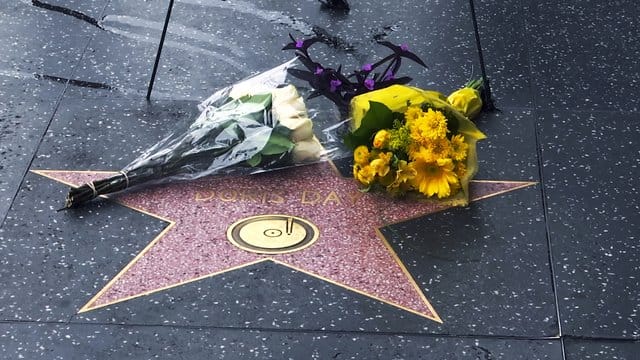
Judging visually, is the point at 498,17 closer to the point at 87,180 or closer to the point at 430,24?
the point at 430,24

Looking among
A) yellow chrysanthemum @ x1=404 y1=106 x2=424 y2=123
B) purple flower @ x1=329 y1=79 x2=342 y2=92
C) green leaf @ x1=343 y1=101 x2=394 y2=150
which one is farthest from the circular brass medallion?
purple flower @ x1=329 y1=79 x2=342 y2=92

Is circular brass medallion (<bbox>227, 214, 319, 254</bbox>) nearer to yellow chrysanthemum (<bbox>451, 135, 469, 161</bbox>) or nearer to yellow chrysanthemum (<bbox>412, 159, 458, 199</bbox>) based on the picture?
yellow chrysanthemum (<bbox>412, 159, 458, 199</bbox>)

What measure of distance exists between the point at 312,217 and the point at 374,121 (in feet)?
1.26

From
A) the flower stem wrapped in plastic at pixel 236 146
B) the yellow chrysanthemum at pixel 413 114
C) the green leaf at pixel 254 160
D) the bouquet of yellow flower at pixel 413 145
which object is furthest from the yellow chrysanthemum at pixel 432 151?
the green leaf at pixel 254 160

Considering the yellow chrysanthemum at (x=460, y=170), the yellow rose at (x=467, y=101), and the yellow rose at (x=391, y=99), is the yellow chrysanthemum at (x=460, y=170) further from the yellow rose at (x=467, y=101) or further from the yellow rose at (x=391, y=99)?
the yellow rose at (x=467, y=101)

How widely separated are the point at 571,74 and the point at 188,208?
180 centimetres

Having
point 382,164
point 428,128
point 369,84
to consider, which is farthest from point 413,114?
point 369,84

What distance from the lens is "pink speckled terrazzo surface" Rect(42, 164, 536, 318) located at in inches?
117

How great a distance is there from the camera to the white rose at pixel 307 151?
11.6ft

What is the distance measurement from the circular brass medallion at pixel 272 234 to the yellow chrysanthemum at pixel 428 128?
44 cm

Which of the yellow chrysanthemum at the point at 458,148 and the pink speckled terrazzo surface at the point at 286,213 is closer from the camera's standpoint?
the pink speckled terrazzo surface at the point at 286,213

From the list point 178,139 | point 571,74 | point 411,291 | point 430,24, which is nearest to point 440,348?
point 411,291

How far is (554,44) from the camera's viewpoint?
4480 mm

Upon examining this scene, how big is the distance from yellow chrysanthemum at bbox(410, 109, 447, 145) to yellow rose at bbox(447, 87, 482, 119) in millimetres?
498
